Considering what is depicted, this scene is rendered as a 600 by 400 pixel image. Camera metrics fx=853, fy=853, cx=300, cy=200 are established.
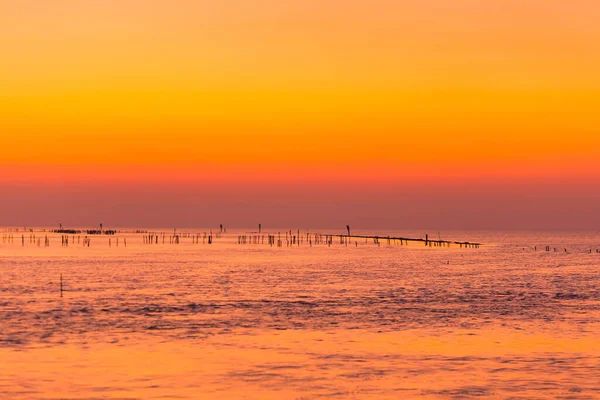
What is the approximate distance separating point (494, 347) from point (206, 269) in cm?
6942

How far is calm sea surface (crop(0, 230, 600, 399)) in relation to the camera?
28031 millimetres

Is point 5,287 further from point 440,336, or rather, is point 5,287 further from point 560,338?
point 560,338

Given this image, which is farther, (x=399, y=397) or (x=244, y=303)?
(x=244, y=303)

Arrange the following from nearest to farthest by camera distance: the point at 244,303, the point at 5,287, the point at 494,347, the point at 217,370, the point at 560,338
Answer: the point at 217,370 < the point at 494,347 < the point at 560,338 < the point at 244,303 < the point at 5,287

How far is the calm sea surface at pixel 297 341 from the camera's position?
28.0m

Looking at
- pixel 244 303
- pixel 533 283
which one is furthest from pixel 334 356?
pixel 533 283

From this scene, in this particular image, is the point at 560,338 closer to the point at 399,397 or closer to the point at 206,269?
the point at 399,397

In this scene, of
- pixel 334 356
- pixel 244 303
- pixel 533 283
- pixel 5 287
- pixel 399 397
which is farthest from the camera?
pixel 533 283

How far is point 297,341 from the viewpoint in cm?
3850

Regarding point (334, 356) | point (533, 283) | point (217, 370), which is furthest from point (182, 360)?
point (533, 283)

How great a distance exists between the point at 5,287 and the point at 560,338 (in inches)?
1902

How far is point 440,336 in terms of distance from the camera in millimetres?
40406

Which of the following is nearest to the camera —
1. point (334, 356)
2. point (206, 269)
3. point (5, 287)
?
point (334, 356)

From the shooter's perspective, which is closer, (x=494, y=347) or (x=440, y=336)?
(x=494, y=347)
